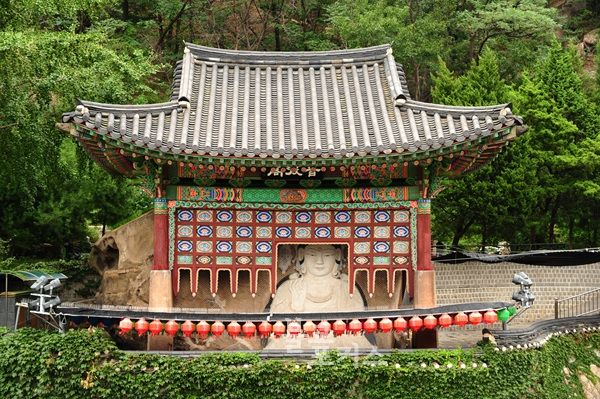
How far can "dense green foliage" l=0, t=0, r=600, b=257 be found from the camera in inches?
762

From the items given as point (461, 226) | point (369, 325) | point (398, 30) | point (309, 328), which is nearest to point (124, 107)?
point (309, 328)

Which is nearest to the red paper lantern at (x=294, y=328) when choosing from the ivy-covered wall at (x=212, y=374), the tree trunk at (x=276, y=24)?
the ivy-covered wall at (x=212, y=374)

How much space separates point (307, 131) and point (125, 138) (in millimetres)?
4191

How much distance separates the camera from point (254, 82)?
17719mm

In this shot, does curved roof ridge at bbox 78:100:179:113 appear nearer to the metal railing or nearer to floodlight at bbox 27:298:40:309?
floodlight at bbox 27:298:40:309

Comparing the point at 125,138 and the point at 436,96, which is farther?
the point at 436,96

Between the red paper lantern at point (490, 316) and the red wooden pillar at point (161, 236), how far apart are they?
7082 mm

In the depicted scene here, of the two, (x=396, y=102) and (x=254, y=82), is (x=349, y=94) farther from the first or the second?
(x=254, y=82)

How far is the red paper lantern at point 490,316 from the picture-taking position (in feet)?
45.7

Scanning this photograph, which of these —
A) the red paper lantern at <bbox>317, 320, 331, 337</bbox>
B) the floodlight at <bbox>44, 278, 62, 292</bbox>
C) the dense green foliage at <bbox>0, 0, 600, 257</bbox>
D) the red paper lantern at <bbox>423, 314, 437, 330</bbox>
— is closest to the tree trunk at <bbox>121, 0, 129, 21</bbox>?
the dense green foliage at <bbox>0, 0, 600, 257</bbox>

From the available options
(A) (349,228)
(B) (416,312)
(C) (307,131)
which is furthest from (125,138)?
(B) (416,312)

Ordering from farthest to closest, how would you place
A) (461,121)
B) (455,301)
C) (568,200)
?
(568,200), (455,301), (461,121)

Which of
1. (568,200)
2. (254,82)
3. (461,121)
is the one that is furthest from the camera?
(568,200)

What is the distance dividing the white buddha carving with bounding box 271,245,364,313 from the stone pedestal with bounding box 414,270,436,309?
1.44 meters
